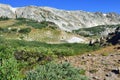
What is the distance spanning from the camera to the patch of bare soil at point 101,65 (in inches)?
1929

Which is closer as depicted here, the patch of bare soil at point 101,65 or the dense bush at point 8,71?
the dense bush at point 8,71

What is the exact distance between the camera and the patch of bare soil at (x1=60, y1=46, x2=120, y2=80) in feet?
161

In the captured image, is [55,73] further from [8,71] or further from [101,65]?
[101,65]

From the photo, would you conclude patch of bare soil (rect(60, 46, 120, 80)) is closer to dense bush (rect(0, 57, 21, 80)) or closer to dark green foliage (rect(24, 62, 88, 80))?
dark green foliage (rect(24, 62, 88, 80))

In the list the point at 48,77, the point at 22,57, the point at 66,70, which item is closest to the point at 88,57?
the point at 66,70

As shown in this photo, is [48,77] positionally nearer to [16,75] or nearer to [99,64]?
[16,75]

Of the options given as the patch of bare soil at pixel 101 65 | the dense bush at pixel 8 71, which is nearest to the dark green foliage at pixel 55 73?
the dense bush at pixel 8 71

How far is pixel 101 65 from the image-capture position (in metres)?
52.8

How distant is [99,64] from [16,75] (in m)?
15.6

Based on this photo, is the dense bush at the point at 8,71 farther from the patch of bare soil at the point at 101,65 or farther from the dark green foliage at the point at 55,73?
the patch of bare soil at the point at 101,65

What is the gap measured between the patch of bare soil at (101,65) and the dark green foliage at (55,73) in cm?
539

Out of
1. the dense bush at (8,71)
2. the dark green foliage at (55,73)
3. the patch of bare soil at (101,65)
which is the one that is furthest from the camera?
the patch of bare soil at (101,65)

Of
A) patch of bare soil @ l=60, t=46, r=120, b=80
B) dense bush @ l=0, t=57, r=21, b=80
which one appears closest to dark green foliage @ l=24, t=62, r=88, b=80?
dense bush @ l=0, t=57, r=21, b=80

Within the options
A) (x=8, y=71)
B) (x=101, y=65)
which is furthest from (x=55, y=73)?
(x=101, y=65)
